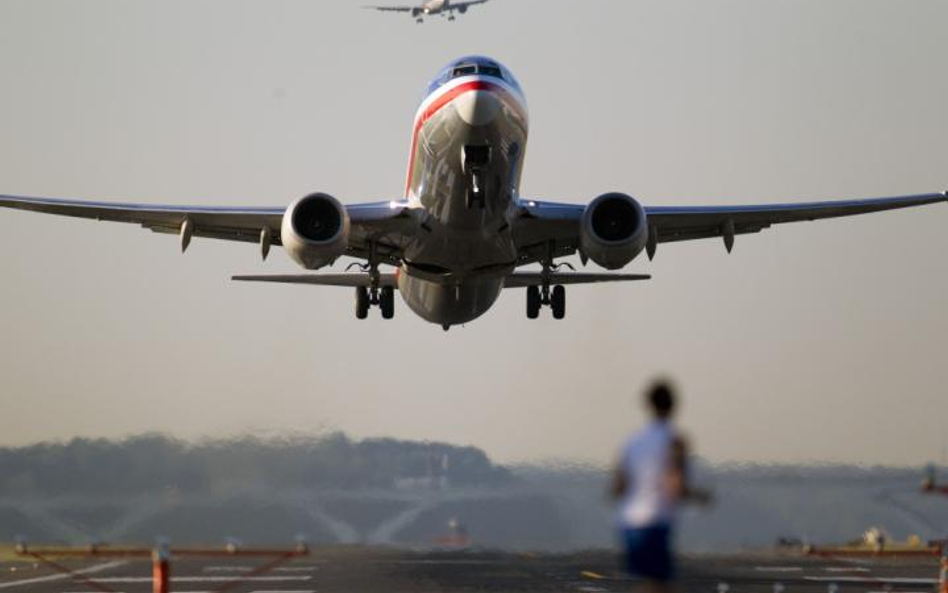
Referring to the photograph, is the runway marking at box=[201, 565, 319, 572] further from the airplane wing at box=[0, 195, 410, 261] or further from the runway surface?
the airplane wing at box=[0, 195, 410, 261]

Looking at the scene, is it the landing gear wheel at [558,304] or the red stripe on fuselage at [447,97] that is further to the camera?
the landing gear wheel at [558,304]

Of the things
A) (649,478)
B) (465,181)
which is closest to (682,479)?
(649,478)

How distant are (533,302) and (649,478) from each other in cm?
2705

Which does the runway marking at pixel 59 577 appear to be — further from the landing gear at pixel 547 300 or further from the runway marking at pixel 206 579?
the landing gear at pixel 547 300

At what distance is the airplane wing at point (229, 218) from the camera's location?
1211 inches

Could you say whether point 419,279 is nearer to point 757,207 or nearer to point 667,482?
point 757,207

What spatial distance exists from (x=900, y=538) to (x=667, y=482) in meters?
20.3

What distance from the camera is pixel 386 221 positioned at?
1204 inches

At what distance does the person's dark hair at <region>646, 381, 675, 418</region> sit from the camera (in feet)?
33.9

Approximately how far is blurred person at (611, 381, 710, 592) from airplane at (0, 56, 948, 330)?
1799cm

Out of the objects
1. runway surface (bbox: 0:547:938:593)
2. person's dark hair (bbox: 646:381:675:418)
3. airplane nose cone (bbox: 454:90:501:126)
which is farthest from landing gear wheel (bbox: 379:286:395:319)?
person's dark hair (bbox: 646:381:675:418)

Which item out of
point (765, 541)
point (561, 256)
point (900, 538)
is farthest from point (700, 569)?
point (561, 256)

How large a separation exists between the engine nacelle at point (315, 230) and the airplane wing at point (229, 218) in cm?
120

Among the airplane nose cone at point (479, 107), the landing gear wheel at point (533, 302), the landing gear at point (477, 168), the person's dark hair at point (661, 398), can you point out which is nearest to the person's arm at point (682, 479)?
the person's dark hair at point (661, 398)
